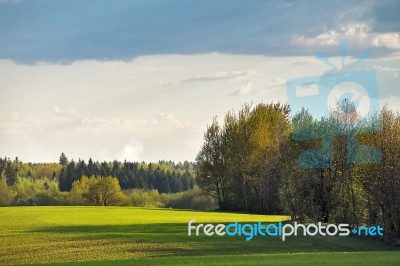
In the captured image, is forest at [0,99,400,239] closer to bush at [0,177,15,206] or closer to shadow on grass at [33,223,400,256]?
shadow on grass at [33,223,400,256]

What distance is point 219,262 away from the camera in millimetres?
22750

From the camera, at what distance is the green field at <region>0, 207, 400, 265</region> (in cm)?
2395

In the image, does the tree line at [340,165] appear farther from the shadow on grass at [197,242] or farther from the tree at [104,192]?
the tree at [104,192]

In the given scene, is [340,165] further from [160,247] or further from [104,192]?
[104,192]

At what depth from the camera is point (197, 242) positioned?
34.1 m

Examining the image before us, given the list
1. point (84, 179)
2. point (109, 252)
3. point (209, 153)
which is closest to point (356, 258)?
point (109, 252)

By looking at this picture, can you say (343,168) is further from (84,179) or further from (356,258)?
(84,179)

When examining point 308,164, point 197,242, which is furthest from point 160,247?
point 308,164

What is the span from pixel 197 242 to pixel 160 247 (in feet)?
9.51

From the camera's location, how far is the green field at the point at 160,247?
2395 cm

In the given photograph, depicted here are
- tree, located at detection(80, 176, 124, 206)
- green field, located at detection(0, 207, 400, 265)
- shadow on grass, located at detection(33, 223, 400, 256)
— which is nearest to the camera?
green field, located at detection(0, 207, 400, 265)

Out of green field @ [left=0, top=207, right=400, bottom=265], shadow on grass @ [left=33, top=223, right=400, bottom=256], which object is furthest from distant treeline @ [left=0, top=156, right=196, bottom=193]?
shadow on grass @ [left=33, top=223, right=400, bottom=256]

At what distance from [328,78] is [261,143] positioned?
22872mm

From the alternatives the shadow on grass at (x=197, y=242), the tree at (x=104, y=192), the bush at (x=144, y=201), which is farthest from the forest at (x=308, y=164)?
the tree at (x=104, y=192)
